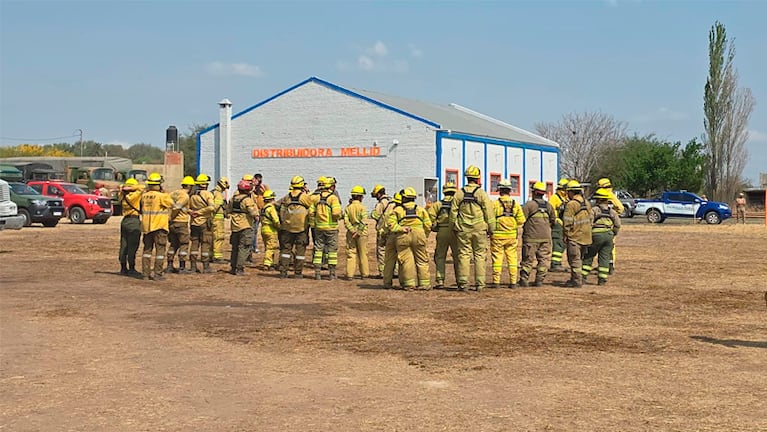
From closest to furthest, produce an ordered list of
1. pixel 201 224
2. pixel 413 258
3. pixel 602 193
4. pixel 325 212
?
pixel 413 258 → pixel 602 193 → pixel 325 212 → pixel 201 224

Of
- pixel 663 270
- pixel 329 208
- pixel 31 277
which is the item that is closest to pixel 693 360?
pixel 329 208

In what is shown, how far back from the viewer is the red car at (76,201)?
38.6 meters

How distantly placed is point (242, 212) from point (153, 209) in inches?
71.6

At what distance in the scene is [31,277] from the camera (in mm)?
17406

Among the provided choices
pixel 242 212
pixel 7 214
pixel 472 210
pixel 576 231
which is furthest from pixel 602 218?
pixel 7 214

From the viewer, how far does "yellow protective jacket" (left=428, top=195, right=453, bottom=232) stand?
15648 millimetres

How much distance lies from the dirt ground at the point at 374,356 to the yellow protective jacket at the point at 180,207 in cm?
116

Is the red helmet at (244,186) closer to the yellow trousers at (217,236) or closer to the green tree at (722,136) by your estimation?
the yellow trousers at (217,236)

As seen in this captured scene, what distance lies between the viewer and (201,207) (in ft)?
57.9

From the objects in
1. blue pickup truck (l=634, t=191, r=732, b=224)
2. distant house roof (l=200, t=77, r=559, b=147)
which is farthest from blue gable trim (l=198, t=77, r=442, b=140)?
blue pickup truck (l=634, t=191, r=732, b=224)

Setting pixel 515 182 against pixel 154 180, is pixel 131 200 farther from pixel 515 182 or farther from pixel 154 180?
pixel 515 182

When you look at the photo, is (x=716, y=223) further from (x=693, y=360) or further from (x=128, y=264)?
(x=693, y=360)

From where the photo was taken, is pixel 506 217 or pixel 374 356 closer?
pixel 374 356

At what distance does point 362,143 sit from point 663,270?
34.0 metres
